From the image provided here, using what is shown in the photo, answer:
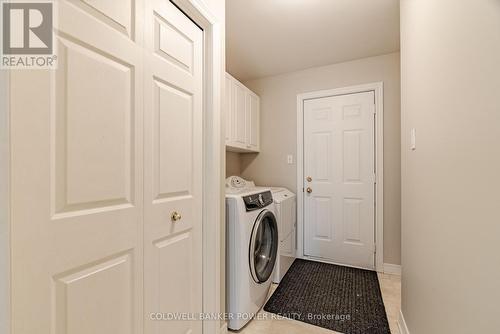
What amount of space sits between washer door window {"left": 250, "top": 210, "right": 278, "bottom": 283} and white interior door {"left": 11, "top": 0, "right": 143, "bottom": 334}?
Answer: 946 millimetres

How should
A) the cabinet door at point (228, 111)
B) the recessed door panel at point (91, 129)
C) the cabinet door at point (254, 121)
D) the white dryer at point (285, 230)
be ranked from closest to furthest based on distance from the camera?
the recessed door panel at point (91, 129), the white dryer at point (285, 230), the cabinet door at point (228, 111), the cabinet door at point (254, 121)

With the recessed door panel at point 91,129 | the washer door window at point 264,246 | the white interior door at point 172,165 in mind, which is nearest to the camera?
the recessed door panel at point 91,129

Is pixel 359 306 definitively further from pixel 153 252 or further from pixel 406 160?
pixel 153 252

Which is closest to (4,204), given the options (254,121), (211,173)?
(211,173)

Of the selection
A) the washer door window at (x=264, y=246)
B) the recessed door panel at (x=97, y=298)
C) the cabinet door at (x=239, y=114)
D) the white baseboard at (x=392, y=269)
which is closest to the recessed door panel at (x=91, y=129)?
the recessed door panel at (x=97, y=298)

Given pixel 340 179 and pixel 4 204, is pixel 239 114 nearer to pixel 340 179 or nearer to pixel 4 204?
pixel 340 179

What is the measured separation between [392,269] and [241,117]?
2385mm

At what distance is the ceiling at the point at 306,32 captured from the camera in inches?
71.6

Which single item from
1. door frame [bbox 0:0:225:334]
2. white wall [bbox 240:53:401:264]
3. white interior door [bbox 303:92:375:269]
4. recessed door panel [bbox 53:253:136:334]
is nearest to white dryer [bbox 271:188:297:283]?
white interior door [bbox 303:92:375:269]

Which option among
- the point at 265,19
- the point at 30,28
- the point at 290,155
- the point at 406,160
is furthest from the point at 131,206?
the point at 290,155

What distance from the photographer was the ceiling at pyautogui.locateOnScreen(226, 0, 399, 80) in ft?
5.97

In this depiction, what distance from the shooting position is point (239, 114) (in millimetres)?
2664

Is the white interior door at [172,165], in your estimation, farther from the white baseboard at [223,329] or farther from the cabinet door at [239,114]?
the cabinet door at [239,114]

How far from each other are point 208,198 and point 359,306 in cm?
156
